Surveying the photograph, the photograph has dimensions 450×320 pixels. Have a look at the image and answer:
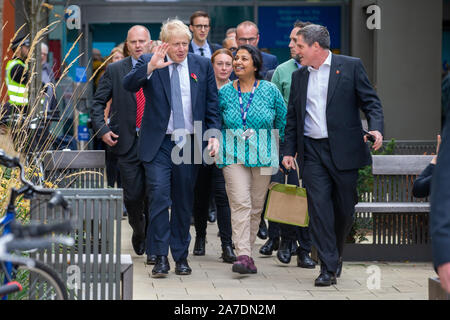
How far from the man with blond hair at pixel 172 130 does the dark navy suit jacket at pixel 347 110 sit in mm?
889

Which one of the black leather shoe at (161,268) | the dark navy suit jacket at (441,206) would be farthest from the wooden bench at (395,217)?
the dark navy suit jacket at (441,206)

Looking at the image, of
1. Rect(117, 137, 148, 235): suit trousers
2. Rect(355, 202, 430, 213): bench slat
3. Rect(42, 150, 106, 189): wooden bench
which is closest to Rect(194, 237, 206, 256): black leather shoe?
Rect(117, 137, 148, 235): suit trousers

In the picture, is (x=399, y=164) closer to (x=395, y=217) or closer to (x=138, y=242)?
(x=395, y=217)

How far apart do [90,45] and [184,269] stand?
10.8 m

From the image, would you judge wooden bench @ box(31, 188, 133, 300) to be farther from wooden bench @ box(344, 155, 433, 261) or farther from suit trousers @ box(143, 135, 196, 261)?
wooden bench @ box(344, 155, 433, 261)

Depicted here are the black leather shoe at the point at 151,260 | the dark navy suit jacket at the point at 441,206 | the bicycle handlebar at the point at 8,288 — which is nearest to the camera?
the dark navy suit jacket at the point at 441,206

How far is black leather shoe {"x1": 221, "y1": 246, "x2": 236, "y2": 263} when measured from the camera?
8.98 meters

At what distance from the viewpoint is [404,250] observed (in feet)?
30.0

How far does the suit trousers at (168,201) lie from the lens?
26.2ft

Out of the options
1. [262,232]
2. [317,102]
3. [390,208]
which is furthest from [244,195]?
[262,232]

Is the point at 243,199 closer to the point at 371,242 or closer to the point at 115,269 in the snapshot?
the point at 371,242

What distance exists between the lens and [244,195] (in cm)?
827

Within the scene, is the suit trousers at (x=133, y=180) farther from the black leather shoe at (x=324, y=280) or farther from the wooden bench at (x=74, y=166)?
the black leather shoe at (x=324, y=280)

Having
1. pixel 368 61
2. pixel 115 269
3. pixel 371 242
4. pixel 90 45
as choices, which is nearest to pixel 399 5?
pixel 368 61
